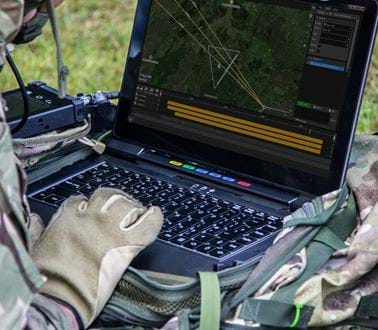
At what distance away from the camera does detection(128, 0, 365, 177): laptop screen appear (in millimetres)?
1666

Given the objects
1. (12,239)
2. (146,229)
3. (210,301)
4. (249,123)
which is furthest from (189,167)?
(12,239)

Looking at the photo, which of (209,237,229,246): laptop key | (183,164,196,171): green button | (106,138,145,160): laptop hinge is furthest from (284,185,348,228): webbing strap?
(106,138,145,160): laptop hinge

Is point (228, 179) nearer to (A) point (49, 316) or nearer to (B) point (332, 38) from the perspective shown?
(B) point (332, 38)

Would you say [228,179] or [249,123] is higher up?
[249,123]

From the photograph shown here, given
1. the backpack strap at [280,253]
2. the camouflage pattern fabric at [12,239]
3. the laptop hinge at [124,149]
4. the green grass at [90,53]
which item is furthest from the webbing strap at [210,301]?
the green grass at [90,53]

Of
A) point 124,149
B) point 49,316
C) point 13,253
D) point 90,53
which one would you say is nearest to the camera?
point 13,253

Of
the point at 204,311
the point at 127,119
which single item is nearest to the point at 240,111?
the point at 127,119

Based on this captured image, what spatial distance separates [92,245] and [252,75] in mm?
498

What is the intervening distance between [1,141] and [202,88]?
640mm

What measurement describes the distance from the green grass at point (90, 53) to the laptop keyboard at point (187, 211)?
169 centimetres

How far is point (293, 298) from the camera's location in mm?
1338

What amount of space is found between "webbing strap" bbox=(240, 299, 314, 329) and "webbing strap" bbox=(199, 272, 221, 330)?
4 cm

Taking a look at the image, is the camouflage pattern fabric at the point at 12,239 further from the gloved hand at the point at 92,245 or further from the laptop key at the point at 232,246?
the laptop key at the point at 232,246

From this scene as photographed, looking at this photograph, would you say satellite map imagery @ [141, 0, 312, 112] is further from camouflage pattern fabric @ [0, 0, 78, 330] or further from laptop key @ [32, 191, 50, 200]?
camouflage pattern fabric @ [0, 0, 78, 330]
